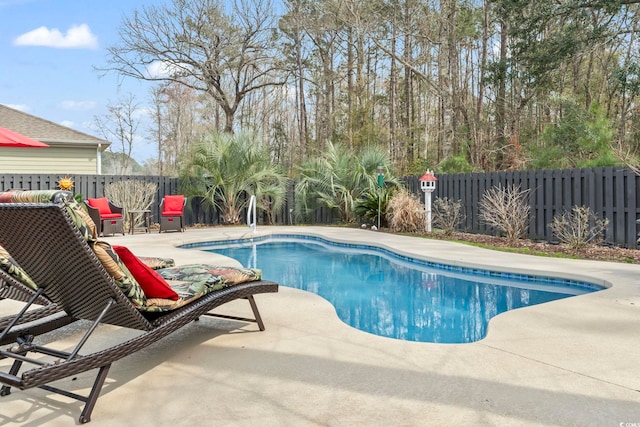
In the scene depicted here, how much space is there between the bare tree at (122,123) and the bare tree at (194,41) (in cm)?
1155

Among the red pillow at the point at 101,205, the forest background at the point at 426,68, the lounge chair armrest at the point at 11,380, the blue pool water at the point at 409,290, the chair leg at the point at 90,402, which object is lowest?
the blue pool water at the point at 409,290

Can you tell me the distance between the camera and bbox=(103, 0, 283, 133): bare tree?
1594 cm

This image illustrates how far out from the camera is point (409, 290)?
5672 mm

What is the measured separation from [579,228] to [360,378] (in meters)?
6.36

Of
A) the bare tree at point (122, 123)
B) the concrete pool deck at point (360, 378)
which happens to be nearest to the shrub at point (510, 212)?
the concrete pool deck at point (360, 378)

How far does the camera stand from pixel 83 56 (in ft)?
55.0

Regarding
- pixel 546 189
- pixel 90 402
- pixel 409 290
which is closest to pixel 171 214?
pixel 409 290

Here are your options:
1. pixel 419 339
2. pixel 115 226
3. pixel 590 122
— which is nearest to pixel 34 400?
pixel 419 339

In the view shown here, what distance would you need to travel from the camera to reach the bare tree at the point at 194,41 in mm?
15938

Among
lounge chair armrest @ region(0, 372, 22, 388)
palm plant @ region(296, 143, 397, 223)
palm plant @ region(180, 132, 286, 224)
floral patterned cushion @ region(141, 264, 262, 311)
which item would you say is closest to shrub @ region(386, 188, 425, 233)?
palm plant @ region(296, 143, 397, 223)

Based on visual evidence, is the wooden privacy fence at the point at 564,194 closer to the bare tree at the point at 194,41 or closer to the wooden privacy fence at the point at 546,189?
the wooden privacy fence at the point at 546,189

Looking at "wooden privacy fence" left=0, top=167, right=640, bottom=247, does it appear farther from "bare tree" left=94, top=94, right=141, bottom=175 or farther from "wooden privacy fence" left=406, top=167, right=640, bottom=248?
"bare tree" left=94, top=94, right=141, bottom=175

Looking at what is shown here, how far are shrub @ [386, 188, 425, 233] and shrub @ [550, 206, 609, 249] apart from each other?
118 inches

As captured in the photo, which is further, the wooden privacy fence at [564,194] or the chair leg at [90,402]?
the wooden privacy fence at [564,194]
